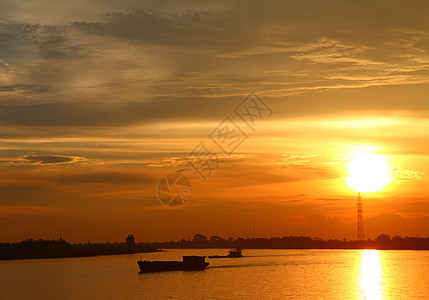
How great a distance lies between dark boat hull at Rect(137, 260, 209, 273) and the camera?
468ft

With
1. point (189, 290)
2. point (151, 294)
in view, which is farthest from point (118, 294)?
point (189, 290)

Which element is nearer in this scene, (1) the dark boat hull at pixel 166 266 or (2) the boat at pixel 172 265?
(1) the dark boat hull at pixel 166 266

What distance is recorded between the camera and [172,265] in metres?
149

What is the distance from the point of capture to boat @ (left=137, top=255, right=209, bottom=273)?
142800 millimetres

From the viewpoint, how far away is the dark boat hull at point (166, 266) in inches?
5615

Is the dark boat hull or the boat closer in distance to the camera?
the dark boat hull

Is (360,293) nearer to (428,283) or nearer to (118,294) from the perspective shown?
(428,283)

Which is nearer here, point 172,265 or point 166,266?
point 166,266

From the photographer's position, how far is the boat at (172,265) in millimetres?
142800

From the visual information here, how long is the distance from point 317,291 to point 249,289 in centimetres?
1306

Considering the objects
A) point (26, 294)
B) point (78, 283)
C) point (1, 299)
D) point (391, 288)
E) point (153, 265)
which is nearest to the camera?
point (1, 299)

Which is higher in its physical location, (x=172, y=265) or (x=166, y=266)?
(x=172, y=265)

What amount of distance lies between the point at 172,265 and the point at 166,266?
7.77 ft

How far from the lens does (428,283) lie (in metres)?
116
